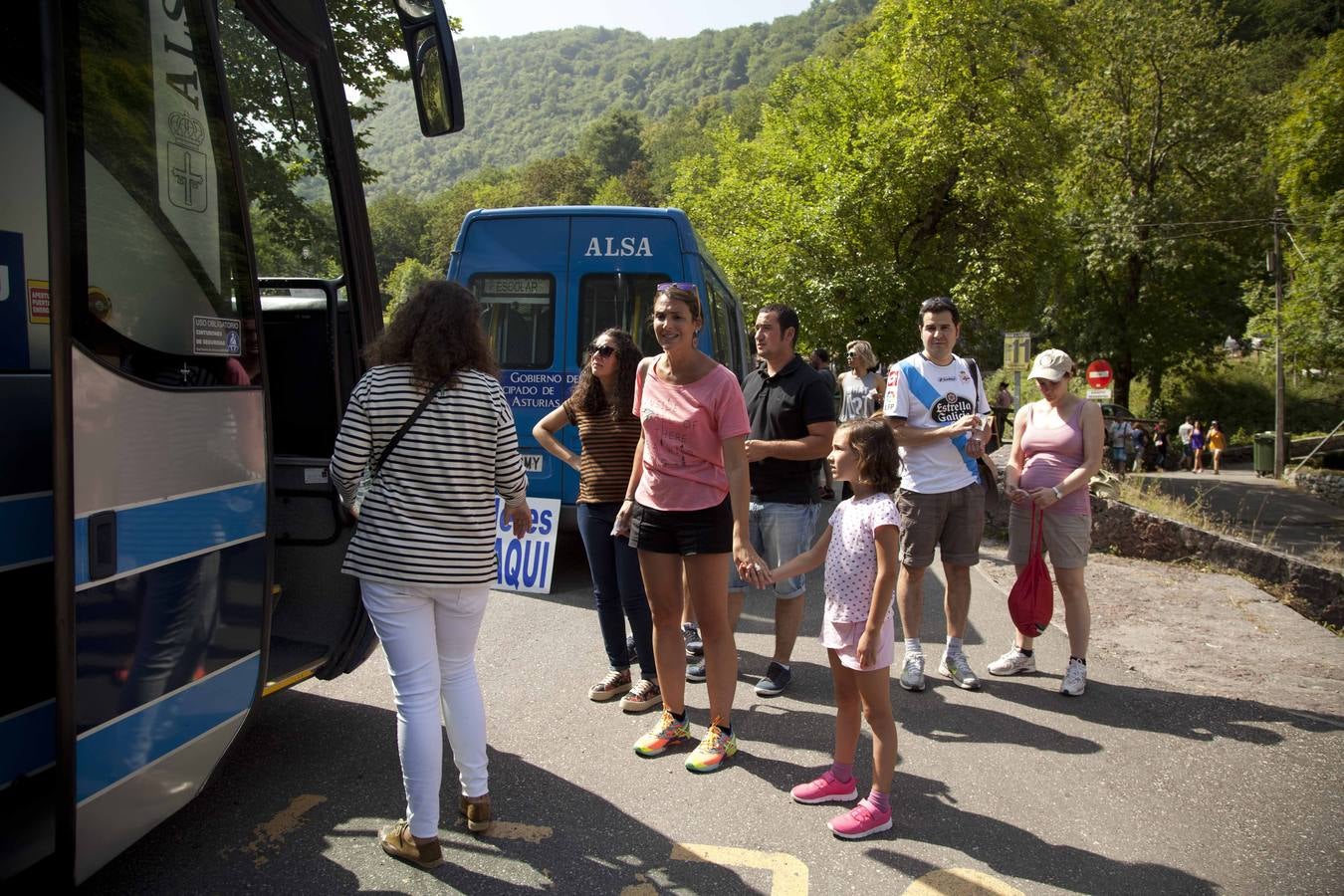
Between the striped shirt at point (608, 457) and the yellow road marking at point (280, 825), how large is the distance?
6.07ft

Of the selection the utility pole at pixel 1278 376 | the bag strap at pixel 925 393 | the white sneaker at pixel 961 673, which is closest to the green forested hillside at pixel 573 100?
the utility pole at pixel 1278 376

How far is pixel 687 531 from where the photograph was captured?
12.8 feet

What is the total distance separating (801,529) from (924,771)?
1.29 m

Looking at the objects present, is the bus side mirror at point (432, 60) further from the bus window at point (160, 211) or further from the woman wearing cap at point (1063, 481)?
the woman wearing cap at point (1063, 481)

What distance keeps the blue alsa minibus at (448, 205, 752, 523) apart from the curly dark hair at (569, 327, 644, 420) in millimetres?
2559

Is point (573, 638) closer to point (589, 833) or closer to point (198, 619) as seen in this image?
point (589, 833)

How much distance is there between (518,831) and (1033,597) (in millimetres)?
2935

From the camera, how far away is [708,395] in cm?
384

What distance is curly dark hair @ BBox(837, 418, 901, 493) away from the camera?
11.5ft

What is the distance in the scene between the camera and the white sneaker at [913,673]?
16.3 feet

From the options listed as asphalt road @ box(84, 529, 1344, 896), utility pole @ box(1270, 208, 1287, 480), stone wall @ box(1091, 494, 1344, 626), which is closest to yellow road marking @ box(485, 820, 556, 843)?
asphalt road @ box(84, 529, 1344, 896)

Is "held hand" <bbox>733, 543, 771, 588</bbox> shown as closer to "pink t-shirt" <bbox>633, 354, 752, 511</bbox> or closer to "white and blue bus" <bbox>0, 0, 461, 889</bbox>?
"pink t-shirt" <bbox>633, 354, 752, 511</bbox>

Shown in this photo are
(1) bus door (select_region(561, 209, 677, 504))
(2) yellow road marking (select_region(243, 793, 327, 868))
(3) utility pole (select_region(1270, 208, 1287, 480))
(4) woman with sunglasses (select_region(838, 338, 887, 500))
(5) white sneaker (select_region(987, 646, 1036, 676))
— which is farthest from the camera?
(3) utility pole (select_region(1270, 208, 1287, 480))

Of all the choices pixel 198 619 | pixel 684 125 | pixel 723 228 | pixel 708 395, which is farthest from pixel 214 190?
pixel 684 125
